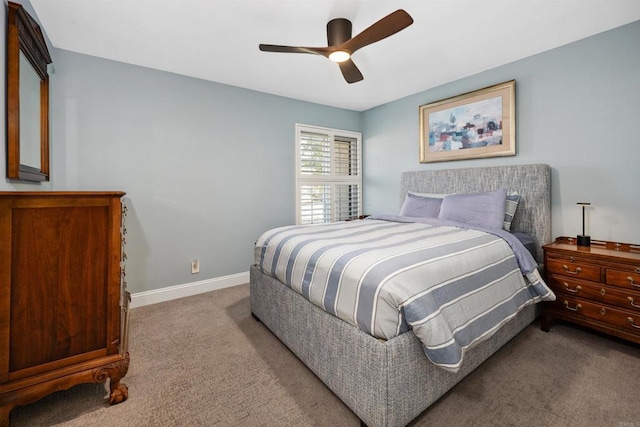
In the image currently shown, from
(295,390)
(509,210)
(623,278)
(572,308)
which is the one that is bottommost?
(295,390)

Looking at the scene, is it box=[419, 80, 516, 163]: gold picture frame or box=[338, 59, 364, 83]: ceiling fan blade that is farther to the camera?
box=[419, 80, 516, 163]: gold picture frame

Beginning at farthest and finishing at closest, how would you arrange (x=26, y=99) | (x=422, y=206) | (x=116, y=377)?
(x=422, y=206) → (x=26, y=99) → (x=116, y=377)

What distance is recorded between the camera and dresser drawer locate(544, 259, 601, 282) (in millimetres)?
2090

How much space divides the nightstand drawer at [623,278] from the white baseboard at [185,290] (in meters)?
3.41

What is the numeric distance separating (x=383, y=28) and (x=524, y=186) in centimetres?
208

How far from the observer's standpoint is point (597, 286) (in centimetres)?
208

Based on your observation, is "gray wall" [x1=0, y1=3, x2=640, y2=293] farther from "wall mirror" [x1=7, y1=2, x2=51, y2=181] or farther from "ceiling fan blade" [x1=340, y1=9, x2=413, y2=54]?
"ceiling fan blade" [x1=340, y1=9, x2=413, y2=54]

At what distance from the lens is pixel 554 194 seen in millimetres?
2707

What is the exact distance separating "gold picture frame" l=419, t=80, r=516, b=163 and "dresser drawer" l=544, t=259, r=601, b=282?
1.22 m

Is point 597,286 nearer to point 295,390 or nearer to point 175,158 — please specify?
point 295,390

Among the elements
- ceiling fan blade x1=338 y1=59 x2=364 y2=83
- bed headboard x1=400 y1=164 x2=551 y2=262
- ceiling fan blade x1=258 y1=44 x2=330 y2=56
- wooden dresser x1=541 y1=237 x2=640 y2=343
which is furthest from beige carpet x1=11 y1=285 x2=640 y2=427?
ceiling fan blade x1=338 y1=59 x2=364 y2=83

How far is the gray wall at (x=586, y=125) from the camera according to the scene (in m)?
2.29

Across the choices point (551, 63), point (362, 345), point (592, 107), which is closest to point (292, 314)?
point (362, 345)

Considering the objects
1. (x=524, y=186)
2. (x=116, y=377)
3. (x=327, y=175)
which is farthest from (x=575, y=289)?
(x=116, y=377)
